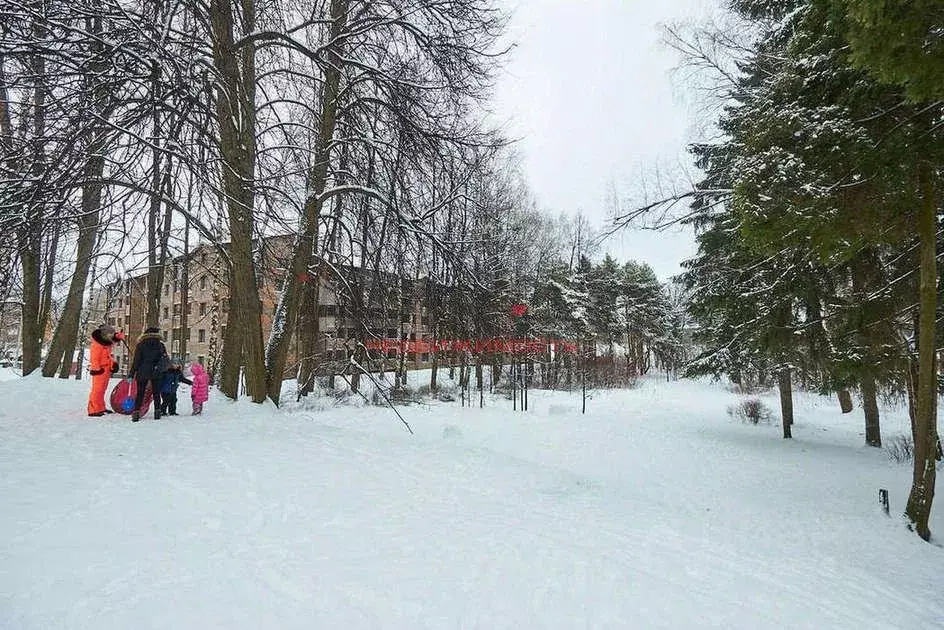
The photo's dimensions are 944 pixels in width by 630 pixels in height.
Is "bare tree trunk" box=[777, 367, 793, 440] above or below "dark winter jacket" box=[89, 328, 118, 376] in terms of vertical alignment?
below

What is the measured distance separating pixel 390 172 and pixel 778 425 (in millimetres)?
16831

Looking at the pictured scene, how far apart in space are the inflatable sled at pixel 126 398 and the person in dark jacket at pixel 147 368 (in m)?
0.11

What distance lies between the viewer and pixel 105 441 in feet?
17.9

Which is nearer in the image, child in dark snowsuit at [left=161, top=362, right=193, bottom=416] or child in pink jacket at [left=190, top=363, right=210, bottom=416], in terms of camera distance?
child in dark snowsuit at [left=161, top=362, right=193, bottom=416]

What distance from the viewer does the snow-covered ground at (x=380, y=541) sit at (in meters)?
2.71

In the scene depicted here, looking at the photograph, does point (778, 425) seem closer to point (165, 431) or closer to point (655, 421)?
point (655, 421)

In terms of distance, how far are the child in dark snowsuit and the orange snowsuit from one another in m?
0.69

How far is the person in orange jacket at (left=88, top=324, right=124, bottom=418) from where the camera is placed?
676 cm

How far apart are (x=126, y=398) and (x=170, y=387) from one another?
0.63 m

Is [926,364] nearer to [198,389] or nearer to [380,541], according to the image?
[380,541]

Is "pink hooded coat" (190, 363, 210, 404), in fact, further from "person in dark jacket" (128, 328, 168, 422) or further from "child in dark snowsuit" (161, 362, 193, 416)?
"person in dark jacket" (128, 328, 168, 422)

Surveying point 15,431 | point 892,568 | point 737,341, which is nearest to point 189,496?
point 15,431

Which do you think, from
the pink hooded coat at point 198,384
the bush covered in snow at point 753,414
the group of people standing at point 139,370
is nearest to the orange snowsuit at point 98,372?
the group of people standing at point 139,370

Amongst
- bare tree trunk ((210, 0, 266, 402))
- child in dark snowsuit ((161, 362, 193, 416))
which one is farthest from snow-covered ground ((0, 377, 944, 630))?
bare tree trunk ((210, 0, 266, 402))
